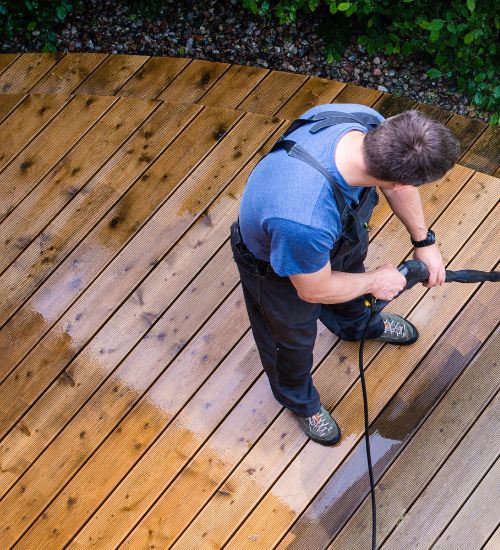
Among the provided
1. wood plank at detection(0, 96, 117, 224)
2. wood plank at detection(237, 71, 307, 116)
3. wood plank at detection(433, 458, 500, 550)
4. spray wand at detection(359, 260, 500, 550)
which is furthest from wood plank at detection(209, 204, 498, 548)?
wood plank at detection(0, 96, 117, 224)

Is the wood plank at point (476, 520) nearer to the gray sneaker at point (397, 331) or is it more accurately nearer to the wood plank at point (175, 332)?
the gray sneaker at point (397, 331)

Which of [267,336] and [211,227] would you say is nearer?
[267,336]

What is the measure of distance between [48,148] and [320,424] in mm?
1765

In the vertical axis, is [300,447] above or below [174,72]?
below

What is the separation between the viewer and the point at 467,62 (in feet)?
11.4

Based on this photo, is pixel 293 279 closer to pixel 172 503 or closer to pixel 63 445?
pixel 172 503

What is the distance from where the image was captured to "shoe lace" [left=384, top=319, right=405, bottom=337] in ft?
9.59

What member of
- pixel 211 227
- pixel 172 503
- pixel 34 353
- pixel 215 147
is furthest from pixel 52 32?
pixel 172 503

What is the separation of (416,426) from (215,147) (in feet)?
4.89

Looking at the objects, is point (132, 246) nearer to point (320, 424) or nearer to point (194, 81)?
point (194, 81)

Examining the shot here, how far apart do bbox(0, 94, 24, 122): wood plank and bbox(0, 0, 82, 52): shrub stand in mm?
316

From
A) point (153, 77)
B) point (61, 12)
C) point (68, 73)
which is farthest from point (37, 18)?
point (153, 77)

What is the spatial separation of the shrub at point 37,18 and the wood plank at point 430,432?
2.38 metres

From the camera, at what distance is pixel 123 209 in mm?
3293
